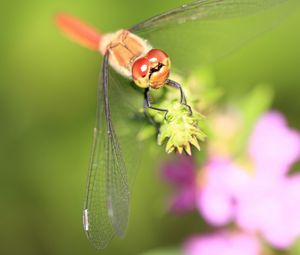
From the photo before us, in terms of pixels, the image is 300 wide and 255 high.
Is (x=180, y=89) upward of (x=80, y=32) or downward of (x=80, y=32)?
downward

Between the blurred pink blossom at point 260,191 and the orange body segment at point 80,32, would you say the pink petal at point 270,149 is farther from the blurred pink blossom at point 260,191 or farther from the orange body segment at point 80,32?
the orange body segment at point 80,32

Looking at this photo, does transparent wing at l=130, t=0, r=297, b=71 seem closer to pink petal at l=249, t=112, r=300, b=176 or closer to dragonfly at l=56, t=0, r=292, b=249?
dragonfly at l=56, t=0, r=292, b=249

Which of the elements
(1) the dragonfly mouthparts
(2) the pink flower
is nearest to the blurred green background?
(2) the pink flower

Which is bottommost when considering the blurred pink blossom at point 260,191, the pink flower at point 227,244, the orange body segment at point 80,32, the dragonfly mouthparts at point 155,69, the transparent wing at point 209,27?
the pink flower at point 227,244

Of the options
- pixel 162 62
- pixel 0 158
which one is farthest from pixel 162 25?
pixel 0 158

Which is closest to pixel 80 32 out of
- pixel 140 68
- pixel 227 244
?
pixel 140 68

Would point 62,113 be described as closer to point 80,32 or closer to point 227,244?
point 80,32

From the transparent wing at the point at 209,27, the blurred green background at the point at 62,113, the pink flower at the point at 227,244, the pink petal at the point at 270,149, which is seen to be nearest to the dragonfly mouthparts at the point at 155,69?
the transparent wing at the point at 209,27
